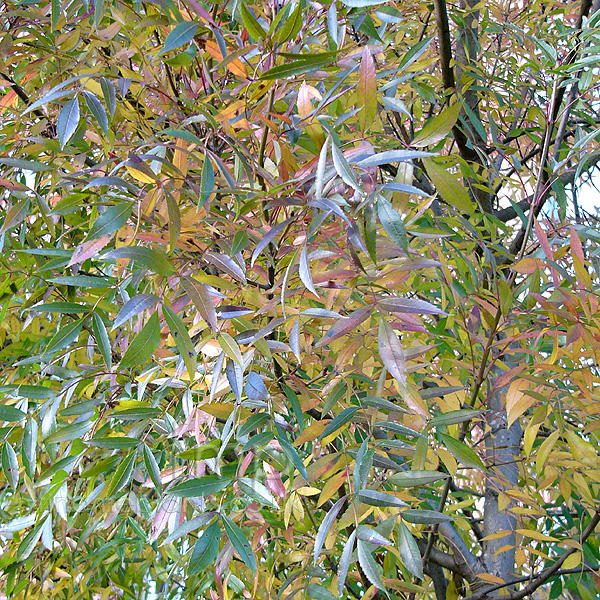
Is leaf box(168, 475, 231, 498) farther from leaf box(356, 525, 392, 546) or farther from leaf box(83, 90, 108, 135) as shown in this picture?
leaf box(83, 90, 108, 135)

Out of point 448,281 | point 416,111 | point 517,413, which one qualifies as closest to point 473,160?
point 416,111

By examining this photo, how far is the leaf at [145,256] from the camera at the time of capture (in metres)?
0.50

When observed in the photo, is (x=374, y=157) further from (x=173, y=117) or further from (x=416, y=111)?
(x=416, y=111)

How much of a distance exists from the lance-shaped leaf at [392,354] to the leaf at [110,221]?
0.26 meters

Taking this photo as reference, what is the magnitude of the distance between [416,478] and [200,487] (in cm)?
22

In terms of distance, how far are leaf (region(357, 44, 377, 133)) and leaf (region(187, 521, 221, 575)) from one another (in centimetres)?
40

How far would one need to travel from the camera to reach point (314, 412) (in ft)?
2.95

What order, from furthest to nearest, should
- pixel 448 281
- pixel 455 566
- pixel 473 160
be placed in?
pixel 473 160, pixel 455 566, pixel 448 281

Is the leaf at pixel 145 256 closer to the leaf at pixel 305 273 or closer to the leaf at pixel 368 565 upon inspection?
the leaf at pixel 305 273

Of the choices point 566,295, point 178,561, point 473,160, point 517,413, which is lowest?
point 178,561

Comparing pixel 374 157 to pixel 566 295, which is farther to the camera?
pixel 566 295

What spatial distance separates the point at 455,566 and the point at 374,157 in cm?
96

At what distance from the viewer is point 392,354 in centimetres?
52

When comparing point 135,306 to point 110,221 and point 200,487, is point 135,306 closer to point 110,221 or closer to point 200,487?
point 110,221
